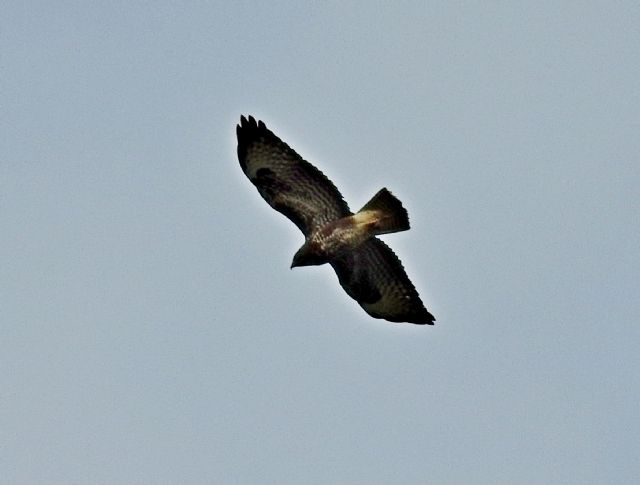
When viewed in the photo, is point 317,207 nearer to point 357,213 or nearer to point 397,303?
point 357,213

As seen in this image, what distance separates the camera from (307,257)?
22234mm

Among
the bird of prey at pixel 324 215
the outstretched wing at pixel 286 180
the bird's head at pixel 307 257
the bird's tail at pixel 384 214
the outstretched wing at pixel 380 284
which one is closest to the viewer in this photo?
the bird's tail at pixel 384 214

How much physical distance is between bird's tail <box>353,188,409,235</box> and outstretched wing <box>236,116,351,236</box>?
55 centimetres

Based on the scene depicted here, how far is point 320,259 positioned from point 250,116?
100 inches

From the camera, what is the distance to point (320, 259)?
73.2 feet

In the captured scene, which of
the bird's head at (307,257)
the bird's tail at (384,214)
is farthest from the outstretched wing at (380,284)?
the bird's tail at (384,214)

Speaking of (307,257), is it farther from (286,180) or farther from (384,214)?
(384,214)


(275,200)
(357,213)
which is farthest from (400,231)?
(275,200)

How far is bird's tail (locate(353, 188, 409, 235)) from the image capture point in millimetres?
21219

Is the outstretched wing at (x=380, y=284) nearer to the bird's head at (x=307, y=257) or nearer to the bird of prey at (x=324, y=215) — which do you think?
the bird of prey at (x=324, y=215)

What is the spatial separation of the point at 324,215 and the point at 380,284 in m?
1.60

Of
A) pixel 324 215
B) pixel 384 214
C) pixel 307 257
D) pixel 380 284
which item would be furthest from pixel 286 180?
pixel 380 284

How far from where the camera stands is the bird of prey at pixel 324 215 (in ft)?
70.4

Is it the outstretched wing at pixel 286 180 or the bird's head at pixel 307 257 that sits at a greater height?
the outstretched wing at pixel 286 180
